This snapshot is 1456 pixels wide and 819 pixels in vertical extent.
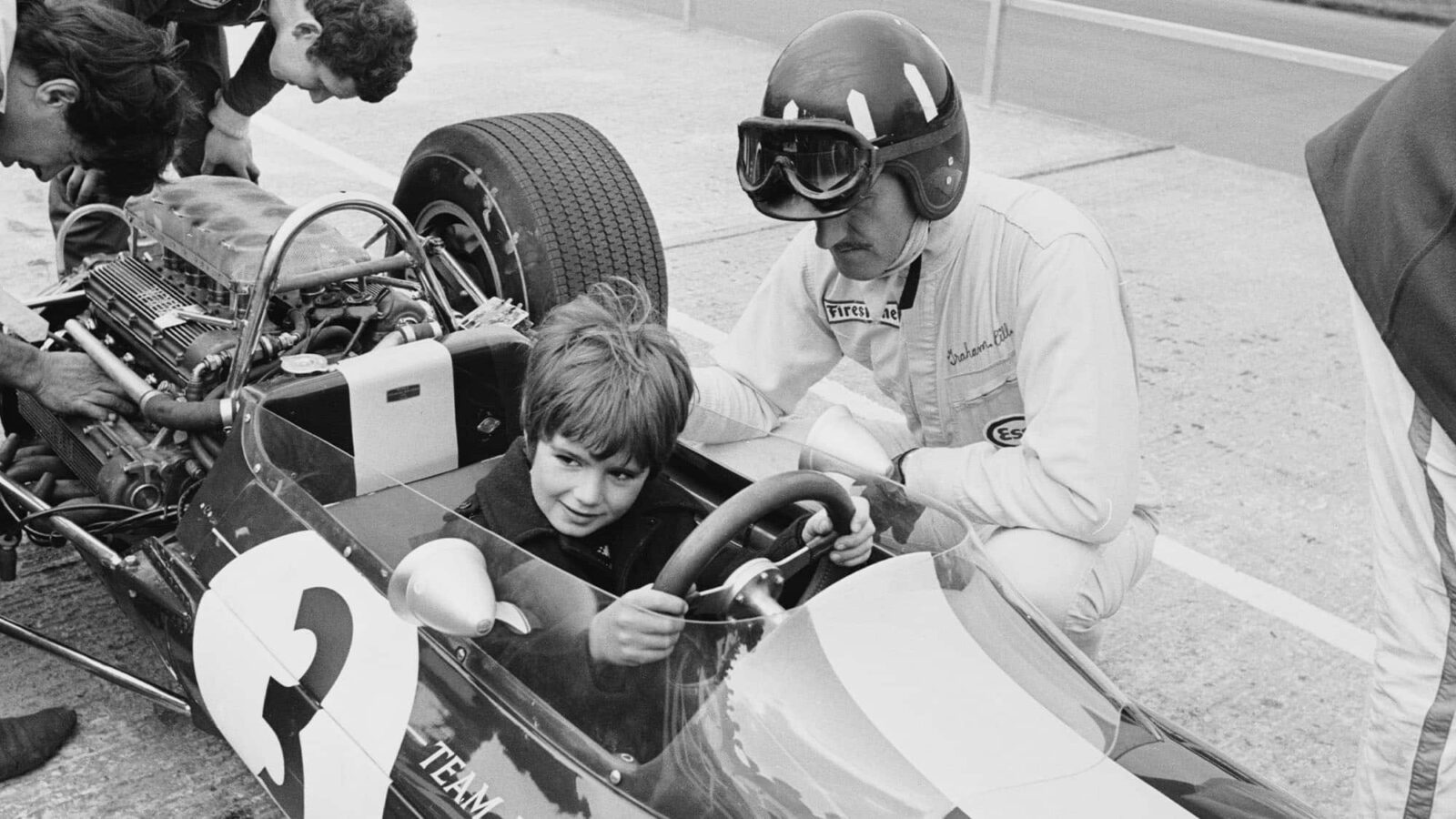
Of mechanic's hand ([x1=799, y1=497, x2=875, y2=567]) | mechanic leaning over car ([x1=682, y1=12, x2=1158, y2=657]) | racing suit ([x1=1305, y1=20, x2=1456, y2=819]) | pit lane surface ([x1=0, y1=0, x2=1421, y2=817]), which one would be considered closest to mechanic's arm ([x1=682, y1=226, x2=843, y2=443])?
mechanic leaning over car ([x1=682, y1=12, x2=1158, y2=657])

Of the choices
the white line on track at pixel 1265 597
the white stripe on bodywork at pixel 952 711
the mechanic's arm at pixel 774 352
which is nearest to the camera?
the white stripe on bodywork at pixel 952 711

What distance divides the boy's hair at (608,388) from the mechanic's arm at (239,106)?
2.37 metres

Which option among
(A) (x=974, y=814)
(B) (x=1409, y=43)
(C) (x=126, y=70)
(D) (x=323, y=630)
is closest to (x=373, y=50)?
(C) (x=126, y=70)

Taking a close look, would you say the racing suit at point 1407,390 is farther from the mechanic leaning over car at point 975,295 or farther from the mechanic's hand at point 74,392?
the mechanic's hand at point 74,392

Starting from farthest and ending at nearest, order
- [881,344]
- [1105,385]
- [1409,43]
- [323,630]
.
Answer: [1409,43]
[881,344]
[1105,385]
[323,630]

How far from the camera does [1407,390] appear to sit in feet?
6.68

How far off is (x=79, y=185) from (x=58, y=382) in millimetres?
1586

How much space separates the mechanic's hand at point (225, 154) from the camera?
14.9 feet

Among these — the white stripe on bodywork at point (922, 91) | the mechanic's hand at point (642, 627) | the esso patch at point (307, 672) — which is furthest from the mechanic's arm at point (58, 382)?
the white stripe on bodywork at point (922, 91)

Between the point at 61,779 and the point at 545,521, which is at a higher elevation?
the point at 545,521

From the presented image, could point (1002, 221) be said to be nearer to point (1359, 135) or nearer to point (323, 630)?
point (1359, 135)

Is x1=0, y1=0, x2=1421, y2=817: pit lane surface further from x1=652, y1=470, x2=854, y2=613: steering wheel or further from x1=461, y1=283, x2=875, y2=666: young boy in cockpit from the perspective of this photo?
x1=652, y1=470, x2=854, y2=613: steering wheel

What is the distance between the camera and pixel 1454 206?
1901 mm

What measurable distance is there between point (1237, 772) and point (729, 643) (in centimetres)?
83
